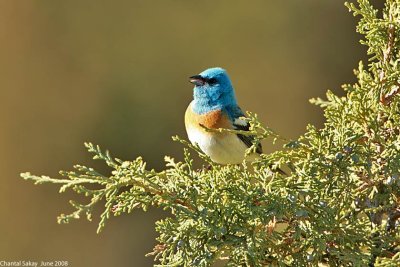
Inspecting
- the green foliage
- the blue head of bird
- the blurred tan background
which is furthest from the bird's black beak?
the blurred tan background

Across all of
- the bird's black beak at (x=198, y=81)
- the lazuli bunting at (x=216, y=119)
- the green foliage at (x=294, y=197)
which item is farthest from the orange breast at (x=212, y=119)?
the green foliage at (x=294, y=197)

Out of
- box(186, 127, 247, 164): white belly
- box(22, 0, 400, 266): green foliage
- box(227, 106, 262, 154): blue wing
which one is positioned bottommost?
box(22, 0, 400, 266): green foliage

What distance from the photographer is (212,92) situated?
3.02m

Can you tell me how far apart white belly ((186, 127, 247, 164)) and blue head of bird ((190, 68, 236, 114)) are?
0.46 feet

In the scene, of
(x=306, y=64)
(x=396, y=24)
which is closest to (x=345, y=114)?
(x=396, y=24)

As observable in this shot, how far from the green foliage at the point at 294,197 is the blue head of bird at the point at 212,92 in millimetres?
1211

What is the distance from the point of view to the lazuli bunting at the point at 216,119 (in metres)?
2.83

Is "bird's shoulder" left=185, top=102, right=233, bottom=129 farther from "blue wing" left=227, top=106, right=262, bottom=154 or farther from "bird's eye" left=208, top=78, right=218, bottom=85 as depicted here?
"bird's eye" left=208, top=78, right=218, bottom=85

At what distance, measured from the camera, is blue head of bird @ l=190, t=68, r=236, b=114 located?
2982mm

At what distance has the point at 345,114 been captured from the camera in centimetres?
173

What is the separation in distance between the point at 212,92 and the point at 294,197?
4.65 feet

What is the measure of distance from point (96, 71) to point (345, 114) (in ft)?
15.2

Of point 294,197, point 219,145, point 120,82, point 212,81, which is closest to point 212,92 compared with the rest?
point 212,81

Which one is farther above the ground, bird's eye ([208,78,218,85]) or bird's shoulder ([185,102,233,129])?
bird's eye ([208,78,218,85])
